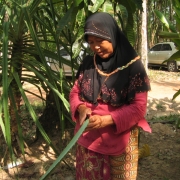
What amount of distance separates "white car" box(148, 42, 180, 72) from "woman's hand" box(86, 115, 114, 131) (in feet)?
38.1

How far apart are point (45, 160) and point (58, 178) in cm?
33

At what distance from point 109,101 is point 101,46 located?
0.99 ft

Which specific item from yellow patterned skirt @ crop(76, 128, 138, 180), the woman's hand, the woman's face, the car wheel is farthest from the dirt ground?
the car wheel

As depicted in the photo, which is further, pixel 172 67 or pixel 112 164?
pixel 172 67

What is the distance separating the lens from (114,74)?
4.93 ft

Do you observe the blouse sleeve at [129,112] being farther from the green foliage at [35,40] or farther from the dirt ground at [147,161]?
the dirt ground at [147,161]

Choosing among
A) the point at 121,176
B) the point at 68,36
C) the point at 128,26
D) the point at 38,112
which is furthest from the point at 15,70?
the point at 38,112

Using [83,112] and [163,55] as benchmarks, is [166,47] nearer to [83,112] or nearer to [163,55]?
[163,55]

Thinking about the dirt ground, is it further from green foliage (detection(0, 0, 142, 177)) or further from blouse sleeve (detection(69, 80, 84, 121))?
blouse sleeve (detection(69, 80, 84, 121))

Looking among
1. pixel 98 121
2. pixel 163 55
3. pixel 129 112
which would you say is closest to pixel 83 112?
pixel 98 121

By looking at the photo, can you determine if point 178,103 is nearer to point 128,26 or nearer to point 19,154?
point 19,154

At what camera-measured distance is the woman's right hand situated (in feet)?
4.70

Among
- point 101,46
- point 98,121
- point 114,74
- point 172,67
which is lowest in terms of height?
point 172,67

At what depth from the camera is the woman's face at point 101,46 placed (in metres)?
1.44
